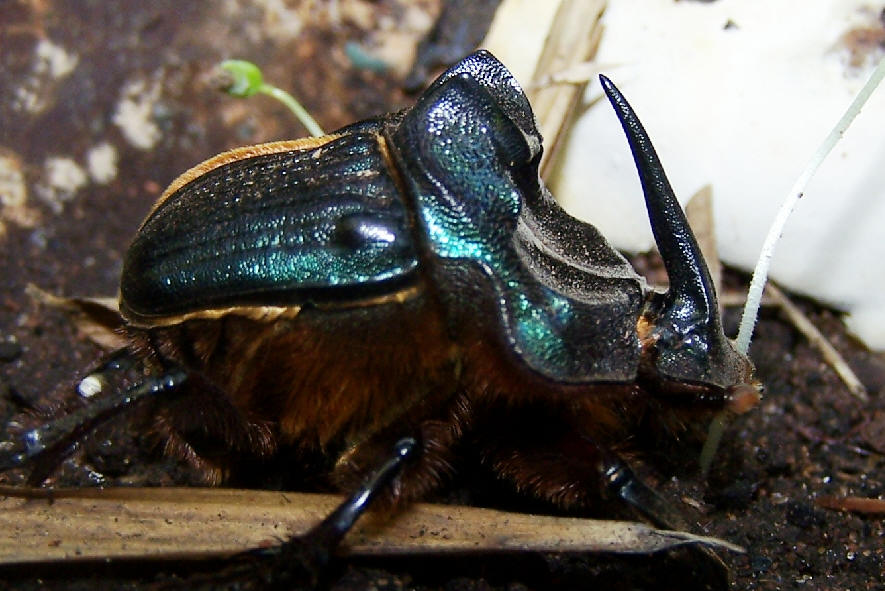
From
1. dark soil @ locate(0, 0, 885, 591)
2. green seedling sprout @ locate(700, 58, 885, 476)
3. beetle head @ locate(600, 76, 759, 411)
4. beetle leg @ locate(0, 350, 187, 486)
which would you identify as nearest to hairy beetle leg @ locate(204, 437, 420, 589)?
dark soil @ locate(0, 0, 885, 591)

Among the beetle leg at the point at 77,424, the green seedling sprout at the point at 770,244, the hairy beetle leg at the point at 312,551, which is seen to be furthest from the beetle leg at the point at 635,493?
the beetle leg at the point at 77,424

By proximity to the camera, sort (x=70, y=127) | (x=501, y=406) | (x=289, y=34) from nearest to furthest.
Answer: (x=501, y=406) → (x=70, y=127) → (x=289, y=34)

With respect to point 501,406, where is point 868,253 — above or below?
above

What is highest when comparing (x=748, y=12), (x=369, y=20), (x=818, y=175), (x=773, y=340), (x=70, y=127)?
(x=748, y=12)

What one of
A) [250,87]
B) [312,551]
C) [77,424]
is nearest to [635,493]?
[312,551]

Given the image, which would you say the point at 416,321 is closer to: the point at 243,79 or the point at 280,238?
the point at 280,238

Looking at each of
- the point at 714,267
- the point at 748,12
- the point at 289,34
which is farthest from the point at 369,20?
the point at 714,267

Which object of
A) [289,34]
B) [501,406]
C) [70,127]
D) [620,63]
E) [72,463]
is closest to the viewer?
[501,406]

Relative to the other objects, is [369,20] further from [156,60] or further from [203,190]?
[203,190]
